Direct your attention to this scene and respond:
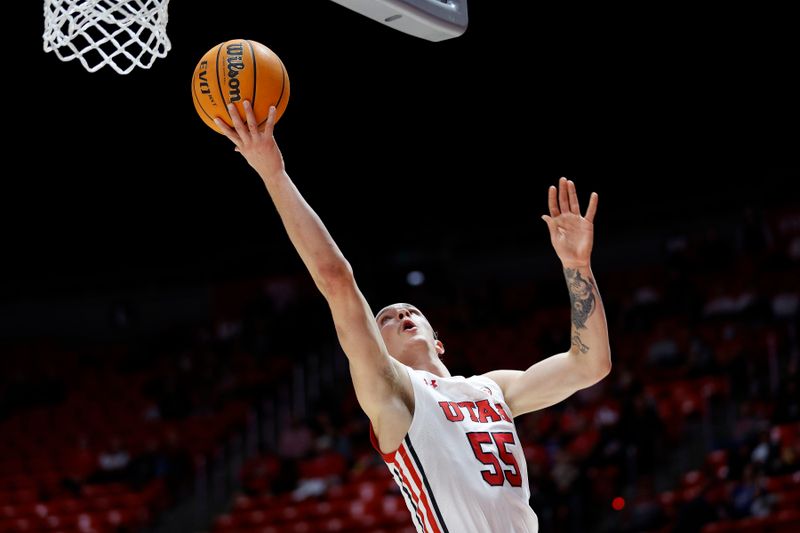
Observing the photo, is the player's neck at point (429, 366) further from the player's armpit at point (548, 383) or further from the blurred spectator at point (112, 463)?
the blurred spectator at point (112, 463)

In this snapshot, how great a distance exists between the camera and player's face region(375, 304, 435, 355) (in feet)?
13.1

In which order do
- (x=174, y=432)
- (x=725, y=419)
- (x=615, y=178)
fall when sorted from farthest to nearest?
1. (x=615, y=178)
2. (x=174, y=432)
3. (x=725, y=419)

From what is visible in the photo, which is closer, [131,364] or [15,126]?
[15,126]

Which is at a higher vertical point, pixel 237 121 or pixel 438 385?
pixel 237 121

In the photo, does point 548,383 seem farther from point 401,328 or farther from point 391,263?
point 391,263

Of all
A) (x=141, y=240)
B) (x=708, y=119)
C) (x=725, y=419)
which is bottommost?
(x=725, y=419)

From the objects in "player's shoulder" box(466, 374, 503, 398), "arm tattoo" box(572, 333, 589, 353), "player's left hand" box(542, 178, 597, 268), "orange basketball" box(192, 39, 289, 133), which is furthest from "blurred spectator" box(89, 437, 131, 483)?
"orange basketball" box(192, 39, 289, 133)

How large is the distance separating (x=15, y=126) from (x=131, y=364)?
4281mm

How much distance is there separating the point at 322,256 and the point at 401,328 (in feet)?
2.93

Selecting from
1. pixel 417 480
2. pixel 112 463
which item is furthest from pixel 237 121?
pixel 112 463

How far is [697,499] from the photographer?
29.1 feet

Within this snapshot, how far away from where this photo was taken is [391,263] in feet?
59.9

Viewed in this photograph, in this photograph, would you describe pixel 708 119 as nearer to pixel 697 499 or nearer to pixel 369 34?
pixel 369 34

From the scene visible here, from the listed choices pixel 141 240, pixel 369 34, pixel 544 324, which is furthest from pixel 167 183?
pixel 544 324
